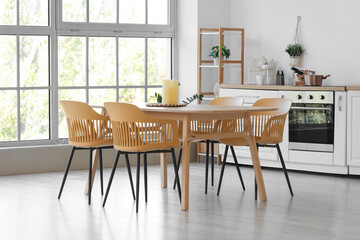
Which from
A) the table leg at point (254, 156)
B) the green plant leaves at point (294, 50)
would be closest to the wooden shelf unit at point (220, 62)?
the green plant leaves at point (294, 50)

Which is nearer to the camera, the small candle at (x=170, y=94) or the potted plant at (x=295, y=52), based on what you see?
the small candle at (x=170, y=94)

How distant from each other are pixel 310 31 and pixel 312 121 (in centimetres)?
111

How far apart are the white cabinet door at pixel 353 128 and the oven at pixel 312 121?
176mm

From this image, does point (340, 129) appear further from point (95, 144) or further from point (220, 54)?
point (95, 144)

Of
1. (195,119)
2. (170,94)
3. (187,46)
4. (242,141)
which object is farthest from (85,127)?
(187,46)

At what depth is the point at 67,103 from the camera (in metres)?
5.40

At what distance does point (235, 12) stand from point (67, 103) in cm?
329

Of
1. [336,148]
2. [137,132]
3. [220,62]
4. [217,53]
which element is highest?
[217,53]

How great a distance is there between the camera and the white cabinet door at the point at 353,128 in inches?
262

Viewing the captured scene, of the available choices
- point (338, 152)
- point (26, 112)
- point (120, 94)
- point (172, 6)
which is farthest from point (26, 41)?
point (338, 152)

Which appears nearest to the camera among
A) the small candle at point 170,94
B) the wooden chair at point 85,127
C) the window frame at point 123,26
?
the wooden chair at point 85,127

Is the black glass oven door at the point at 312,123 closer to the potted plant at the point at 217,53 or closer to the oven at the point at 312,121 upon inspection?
the oven at the point at 312,121

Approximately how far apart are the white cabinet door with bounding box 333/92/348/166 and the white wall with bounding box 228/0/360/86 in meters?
0.45

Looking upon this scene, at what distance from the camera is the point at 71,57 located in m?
7.38
